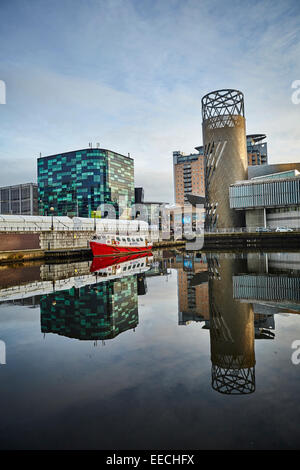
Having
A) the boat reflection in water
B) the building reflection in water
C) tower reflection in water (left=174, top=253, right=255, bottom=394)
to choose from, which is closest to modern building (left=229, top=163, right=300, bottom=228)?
tower reflection in water (left=174, top=253, right=255, bottom=394)

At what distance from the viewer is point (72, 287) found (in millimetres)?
19328

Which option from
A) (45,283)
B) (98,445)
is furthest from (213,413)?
(45,283)

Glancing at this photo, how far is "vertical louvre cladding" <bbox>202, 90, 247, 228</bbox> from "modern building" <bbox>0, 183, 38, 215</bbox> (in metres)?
101

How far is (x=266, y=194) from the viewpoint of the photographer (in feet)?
282

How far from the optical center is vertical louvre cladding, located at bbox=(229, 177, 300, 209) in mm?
82562

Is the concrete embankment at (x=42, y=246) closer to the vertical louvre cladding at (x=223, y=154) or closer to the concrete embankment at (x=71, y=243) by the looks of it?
the concrete embankment at (x=71, y=243)

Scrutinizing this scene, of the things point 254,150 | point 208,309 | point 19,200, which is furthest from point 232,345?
point 254,150

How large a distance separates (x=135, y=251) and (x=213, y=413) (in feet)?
158

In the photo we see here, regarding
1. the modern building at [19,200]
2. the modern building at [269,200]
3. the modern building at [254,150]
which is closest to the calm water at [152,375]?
the modern building at [269,200]

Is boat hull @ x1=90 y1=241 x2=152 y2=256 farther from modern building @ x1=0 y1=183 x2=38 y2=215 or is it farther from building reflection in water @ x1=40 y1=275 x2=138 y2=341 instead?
modern building @ x1=0 y1=183 x2=38 y2=215

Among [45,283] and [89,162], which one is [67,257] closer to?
[45,283]

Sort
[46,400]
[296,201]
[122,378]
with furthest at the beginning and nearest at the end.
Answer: [296,201], [122,378], [46,400]

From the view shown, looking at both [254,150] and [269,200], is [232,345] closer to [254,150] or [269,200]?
[269,200]

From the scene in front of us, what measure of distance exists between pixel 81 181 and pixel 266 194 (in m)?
99.0
